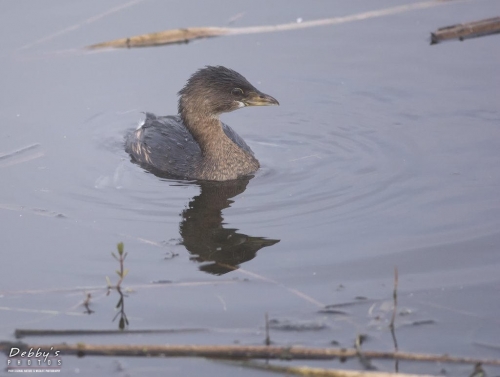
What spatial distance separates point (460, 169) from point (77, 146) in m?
3.84

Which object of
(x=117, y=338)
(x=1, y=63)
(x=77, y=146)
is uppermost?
(x=1, y=63)

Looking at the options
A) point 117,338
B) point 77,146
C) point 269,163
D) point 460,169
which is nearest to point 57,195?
point 77,146

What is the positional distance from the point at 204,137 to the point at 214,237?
7.76 feet

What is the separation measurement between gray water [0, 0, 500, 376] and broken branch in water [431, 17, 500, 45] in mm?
133

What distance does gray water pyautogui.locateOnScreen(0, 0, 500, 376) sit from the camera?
584 centimetres

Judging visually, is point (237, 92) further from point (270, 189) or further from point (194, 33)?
point (194, 33)

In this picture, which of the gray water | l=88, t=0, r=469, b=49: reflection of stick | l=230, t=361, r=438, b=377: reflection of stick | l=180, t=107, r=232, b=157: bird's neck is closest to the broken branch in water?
the gray water

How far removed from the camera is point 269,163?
30.2 feet

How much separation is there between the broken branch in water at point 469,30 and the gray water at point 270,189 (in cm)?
13

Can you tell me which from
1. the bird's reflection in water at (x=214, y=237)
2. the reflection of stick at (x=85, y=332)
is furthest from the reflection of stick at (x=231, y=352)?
the bird's reflection in water at (x=214, y=237)

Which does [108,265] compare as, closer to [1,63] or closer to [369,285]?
[369,285]

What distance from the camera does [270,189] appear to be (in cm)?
841

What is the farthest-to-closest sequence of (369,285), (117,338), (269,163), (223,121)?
(223,121), (269,163), (369,285), (117,338)

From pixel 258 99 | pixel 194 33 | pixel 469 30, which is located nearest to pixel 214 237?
pixel 258 99
